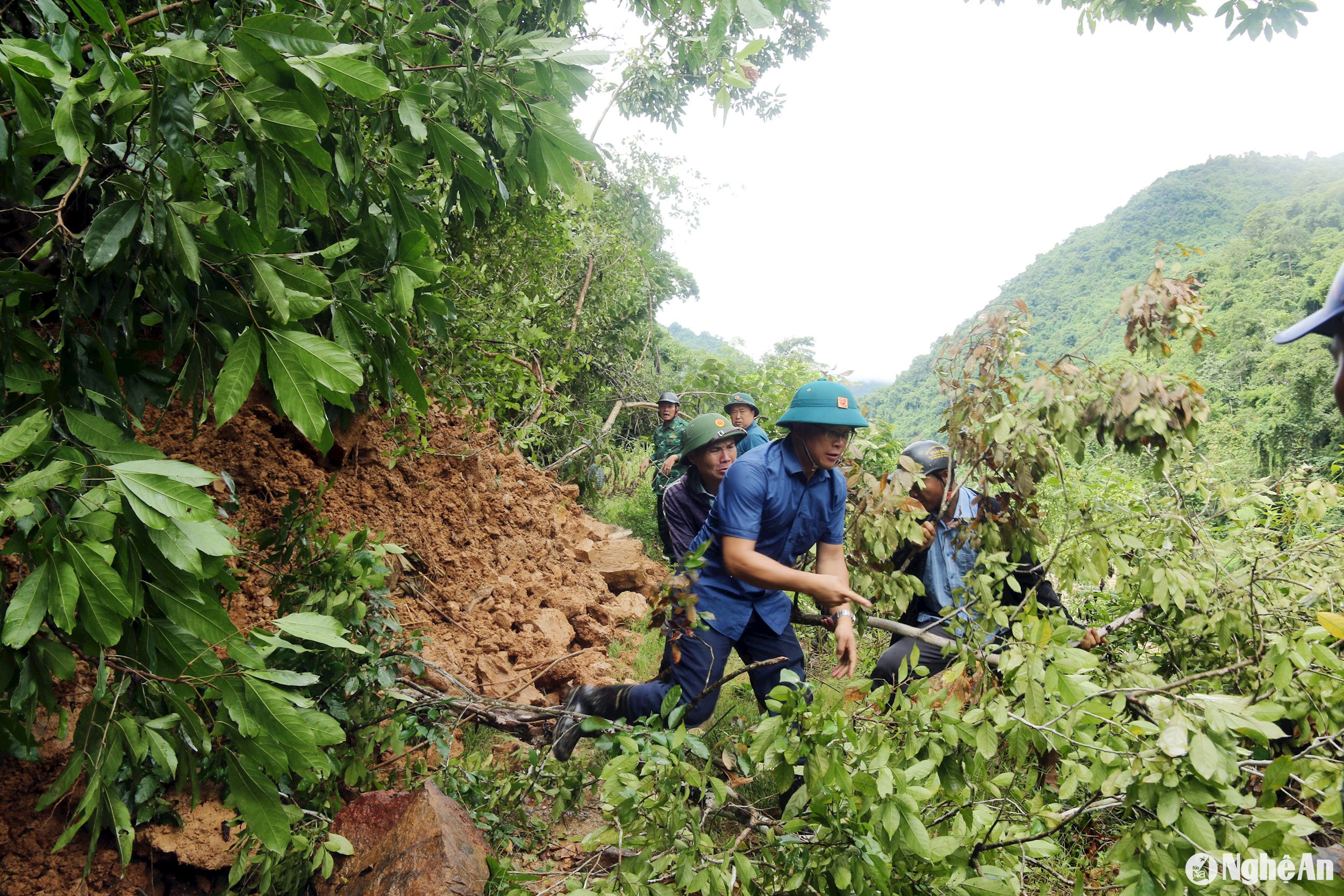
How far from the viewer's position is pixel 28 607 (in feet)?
3.96

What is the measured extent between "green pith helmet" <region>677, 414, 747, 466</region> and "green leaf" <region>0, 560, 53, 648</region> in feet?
10.4

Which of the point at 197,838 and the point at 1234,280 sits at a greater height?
the point at 1234,280

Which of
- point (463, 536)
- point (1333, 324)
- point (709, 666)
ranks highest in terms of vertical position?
point (1333, 324)

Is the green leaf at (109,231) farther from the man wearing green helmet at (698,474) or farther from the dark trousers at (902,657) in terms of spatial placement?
the dark trousers at (902,657)

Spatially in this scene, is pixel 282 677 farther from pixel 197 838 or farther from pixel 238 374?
pixel 197 838

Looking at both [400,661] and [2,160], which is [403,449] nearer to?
[400,661]

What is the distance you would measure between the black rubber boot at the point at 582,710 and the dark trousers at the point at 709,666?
0.06 metres

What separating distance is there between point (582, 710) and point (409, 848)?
127cm

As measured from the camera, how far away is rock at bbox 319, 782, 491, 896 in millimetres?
2207

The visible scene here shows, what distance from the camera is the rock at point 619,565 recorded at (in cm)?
623

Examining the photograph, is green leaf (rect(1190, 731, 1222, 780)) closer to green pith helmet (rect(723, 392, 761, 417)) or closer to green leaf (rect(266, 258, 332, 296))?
green leaf (rect(266, 258, 332, 296))

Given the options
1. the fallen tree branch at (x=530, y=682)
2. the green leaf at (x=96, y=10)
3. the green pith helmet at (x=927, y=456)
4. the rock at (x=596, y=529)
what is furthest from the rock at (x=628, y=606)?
the green leaf at (x=96, y=10)

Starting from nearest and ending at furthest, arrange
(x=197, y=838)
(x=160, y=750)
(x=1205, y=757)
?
(x=1205, y=757) < (x=160, y=750) < (x=197, y=838)

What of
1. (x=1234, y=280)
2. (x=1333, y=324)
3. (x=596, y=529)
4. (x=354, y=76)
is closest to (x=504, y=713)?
(x=354, y=76)
